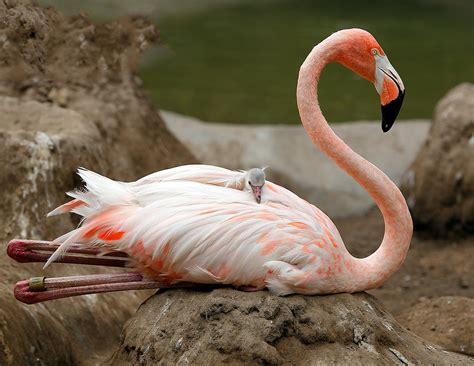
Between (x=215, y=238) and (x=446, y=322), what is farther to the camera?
(x=446, y=322)

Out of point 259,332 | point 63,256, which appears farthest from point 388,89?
point 63,256

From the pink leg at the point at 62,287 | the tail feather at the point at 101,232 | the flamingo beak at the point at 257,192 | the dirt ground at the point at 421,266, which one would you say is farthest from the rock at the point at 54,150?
the dirt ground at the point at 421,266

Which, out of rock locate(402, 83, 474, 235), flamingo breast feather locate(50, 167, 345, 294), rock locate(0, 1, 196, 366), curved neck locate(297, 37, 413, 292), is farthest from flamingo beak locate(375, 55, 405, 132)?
rock locate(402, 83, 474, 235)

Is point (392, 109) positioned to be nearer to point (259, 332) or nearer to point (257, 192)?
point (257, 192)

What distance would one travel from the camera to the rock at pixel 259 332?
3.84 m

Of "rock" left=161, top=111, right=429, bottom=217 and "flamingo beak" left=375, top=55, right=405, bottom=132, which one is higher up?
"flamingo beak" left=375, top=55, right=405, bottom=132

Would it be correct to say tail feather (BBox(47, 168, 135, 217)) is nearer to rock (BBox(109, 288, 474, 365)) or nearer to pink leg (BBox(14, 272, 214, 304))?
pink leg (BBox(14, 272, 214, 304))

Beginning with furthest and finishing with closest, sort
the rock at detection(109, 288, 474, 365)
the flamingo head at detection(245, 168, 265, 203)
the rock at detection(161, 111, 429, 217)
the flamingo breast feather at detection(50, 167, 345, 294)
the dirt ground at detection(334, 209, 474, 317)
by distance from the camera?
the rock at detection(161, 111, 429, 217), the dirt ground at detection(334, 209, 474, 317), the flamingo head at detection(245, 168, 265, 203), the flamingo breast feather at detection(50, 167, 345, 294), the rock at detection(109, 288, 474, 365)

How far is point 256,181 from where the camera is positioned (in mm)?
4125

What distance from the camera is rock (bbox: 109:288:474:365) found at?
3.84 metres

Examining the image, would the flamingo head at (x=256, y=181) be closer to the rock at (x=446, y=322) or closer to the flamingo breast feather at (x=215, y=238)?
the flamingo breast feather at (x=215, y=238)

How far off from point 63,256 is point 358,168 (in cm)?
141

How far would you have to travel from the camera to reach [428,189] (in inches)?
302

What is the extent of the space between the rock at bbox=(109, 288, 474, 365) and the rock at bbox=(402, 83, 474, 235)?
3444mm
